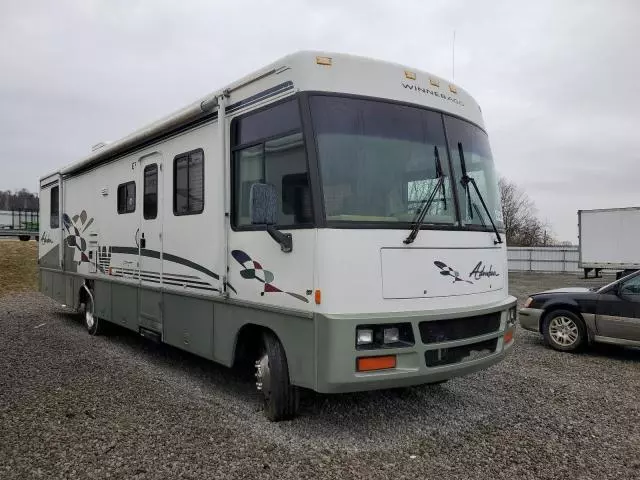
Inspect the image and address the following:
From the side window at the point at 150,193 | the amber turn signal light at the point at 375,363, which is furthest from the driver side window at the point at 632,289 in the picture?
the side window at the point at 150,193

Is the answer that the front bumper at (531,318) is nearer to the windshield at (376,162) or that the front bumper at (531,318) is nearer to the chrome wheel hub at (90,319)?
the windshield at (376,162)

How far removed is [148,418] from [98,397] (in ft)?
2.96

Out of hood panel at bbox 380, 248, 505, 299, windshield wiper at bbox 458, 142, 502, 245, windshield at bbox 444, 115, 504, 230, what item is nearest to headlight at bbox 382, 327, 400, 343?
hood panel at bbox 380, 248, 505, 299

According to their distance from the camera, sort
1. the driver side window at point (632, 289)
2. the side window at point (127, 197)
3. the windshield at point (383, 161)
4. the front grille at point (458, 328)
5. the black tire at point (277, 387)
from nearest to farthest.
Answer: the windshield at point (383, 161) → the front grille at point (458, 328) → the black tire at point (277, 387) → the side window at point (127, 197) → the driver side window at point (632, 289)

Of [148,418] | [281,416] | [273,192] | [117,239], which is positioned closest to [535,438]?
[281,416]

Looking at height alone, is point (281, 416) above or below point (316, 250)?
below

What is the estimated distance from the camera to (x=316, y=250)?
4.14 meters

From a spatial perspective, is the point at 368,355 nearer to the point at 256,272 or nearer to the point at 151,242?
the point at 256,272

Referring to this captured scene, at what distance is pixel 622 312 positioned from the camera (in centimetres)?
752

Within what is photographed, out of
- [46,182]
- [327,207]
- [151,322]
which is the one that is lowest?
[151,322]

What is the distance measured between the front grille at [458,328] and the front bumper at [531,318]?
380 cm

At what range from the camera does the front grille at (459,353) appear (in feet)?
14.4

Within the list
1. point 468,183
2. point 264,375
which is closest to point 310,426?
point 264,375

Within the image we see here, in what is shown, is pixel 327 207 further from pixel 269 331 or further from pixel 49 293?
pixel 49 293
